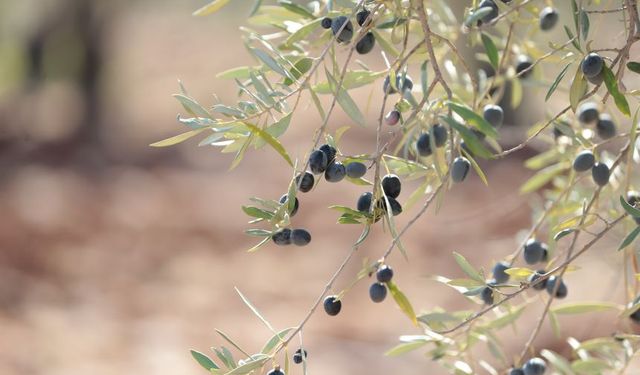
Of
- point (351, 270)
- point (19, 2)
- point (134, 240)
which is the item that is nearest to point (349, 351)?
point (351, 270)

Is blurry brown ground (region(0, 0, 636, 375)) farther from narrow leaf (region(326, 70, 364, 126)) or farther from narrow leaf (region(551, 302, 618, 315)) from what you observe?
narrow leaf (region(326, 70, 364, 126))

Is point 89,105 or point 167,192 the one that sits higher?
point 89,105

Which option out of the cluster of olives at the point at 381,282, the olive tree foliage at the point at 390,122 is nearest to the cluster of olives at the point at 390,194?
the olive tree foliage at the point at 390,122

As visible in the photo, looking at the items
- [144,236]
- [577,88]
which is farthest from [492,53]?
[144,236]

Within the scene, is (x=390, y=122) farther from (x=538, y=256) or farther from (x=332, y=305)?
(x=538, y=256)

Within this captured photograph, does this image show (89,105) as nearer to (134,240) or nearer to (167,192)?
(167,192)

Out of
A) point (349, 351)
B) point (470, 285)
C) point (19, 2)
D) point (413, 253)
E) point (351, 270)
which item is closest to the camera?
point (470, 285)

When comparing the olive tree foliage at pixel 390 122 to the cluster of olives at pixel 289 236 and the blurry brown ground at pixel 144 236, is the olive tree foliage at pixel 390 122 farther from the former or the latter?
the blurry brown ground at pixel 144 236
